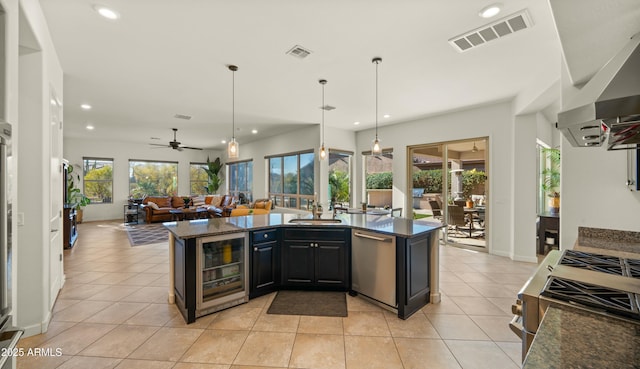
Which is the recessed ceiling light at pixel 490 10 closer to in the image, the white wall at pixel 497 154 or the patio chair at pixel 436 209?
the white wall at pixel 497 154

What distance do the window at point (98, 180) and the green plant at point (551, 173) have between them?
40.7ft

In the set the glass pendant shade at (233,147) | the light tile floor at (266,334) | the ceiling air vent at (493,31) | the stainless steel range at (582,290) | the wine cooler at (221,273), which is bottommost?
the light tile floor at (266,334)

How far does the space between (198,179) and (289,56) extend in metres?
9.54

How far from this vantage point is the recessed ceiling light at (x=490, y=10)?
7.24 feet

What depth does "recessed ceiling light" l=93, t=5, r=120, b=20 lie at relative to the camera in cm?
227

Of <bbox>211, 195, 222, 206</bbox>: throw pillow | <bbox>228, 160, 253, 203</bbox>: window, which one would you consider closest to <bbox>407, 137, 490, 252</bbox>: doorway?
<bbox>228, 160, 253, 203</bbox>: window

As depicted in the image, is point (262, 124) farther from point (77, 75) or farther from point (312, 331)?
point (312, 331)

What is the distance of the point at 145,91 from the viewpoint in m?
4.34

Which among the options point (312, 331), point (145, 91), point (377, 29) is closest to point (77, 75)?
point (145, 91)

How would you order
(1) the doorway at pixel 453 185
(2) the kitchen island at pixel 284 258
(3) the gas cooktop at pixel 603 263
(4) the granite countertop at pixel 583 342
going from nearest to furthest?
1. (4) the granite countertop at pixel 583 342
2. (3) the gas cooktop at pixel 603 263
3. (2) the kitchen island at pixel 284 258
4. (1) the doorway at pixel 453 185

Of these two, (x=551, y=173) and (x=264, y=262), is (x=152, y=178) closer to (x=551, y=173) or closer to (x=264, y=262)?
(x=264, y=262)

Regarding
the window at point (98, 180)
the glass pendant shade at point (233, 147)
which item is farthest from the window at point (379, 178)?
the window at point (98, 180)

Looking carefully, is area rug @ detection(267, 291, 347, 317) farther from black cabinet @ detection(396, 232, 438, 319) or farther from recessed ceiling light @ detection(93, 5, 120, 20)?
recessed ceiling light @ detection(93, 5, 120, 20)

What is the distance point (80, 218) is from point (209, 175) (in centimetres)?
419
